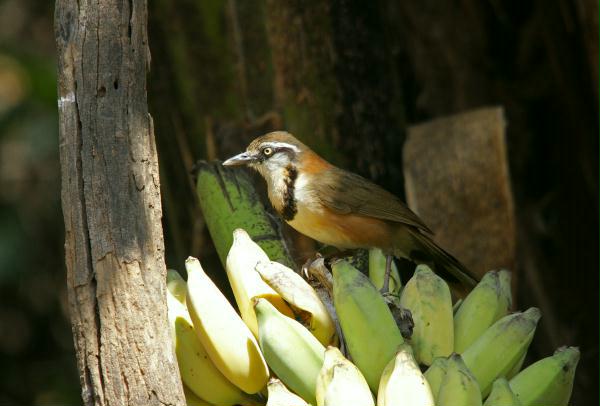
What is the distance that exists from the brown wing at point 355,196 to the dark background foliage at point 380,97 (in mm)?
198

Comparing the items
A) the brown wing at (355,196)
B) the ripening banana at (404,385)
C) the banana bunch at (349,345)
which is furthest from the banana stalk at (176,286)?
the brown wing at (355,196)

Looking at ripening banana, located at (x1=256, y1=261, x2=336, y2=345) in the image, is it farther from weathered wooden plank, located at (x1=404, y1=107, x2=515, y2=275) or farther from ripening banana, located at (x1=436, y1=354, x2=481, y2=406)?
weathered wooden plank, located at (x1=404, y1=107, x2=515, y2=275)

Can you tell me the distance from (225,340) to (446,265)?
1443mm

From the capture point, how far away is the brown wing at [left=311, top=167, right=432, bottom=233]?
3.95 metres

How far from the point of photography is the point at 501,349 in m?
2.46

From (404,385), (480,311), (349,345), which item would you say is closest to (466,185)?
(480,311)

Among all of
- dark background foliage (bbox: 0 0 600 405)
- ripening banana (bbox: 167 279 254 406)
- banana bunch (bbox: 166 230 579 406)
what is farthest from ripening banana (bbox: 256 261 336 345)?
dark background foliage (bbox: 0 0 600 405)

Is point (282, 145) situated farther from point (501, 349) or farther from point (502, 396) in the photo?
point (502, 396)

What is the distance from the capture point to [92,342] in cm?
223

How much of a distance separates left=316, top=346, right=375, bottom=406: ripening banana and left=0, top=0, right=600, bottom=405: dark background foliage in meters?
1.93

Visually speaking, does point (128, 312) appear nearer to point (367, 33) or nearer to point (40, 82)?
point (367, 33)

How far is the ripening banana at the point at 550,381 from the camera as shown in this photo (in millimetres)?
2385

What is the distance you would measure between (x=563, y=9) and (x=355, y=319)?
267cm

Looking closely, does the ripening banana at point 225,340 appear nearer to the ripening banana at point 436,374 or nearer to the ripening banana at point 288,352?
the ripening banana at point 288,352
